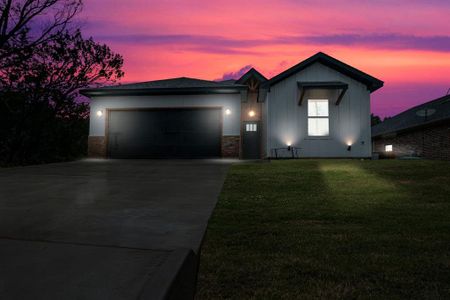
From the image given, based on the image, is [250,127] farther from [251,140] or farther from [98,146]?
[98,146]

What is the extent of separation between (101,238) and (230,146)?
12.1 metres

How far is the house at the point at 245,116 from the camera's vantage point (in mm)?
13398

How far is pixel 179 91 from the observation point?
51.0 feet

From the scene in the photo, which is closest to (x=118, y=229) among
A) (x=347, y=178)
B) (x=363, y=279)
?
(x=363, y=279)

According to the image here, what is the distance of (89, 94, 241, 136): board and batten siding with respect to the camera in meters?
15.7

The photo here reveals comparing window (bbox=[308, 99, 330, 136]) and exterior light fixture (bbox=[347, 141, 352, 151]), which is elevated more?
window (bbox=[308, 99, 330, 136])

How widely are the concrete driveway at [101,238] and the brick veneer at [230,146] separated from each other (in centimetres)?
829

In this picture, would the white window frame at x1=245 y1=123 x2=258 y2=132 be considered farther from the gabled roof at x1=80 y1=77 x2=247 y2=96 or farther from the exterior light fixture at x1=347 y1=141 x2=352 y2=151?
the exterior light fixture at x1=347 y1=141 x2=352 y2=151

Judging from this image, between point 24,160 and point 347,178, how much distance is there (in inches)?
630

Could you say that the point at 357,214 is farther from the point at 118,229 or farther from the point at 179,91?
the point at 179,91

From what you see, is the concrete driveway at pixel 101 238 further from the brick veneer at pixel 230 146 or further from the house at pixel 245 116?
the brick veneer at pixel 230 146

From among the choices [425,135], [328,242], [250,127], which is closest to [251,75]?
[250,127]

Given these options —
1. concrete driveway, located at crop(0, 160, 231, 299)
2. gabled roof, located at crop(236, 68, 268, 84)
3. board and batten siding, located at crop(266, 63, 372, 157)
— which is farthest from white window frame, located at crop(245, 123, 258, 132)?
concrete driveway, located at crop(0, 160, 231, 299)

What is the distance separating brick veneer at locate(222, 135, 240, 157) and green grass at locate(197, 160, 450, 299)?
26.5ft
